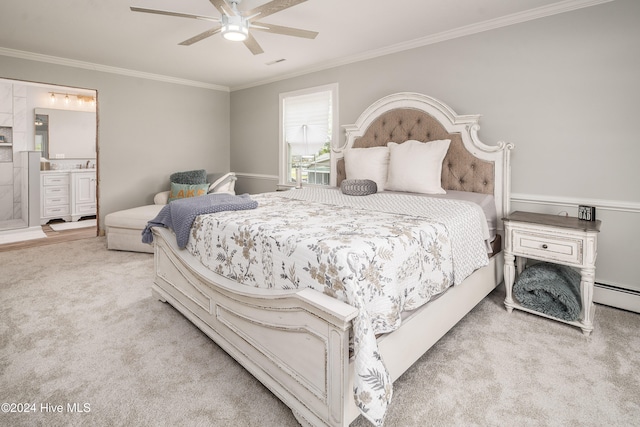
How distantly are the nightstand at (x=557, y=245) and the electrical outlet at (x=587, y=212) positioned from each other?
5 centimetres

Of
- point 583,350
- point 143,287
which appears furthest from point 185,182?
point 583,350

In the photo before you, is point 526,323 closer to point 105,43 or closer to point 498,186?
point 498,186

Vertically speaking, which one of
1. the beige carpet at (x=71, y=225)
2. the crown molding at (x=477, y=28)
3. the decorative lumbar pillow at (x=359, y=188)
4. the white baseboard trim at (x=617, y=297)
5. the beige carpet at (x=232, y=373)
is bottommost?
the beige carpet at (x=232, y=373)

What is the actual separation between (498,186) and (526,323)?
1.11 m

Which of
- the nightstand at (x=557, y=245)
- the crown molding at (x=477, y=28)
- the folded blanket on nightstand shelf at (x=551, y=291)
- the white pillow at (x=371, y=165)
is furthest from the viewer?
the white pillow at (x=371, y=165)

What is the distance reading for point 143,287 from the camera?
2975 mm

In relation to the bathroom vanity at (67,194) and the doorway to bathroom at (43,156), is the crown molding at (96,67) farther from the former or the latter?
the bathroom vanity at (67,194)

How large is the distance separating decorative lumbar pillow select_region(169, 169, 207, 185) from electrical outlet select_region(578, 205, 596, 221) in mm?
4459

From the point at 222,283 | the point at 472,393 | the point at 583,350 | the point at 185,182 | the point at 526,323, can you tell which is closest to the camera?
the point at 472,393

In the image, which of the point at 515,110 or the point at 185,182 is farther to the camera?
the point at 185,182

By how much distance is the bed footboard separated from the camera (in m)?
1.28

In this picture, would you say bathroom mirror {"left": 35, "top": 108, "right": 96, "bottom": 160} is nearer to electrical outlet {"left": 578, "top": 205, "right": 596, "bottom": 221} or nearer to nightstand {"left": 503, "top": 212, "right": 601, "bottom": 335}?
nightstand {"left": 503, "top": 212, "right": 601, "bottom": 335}

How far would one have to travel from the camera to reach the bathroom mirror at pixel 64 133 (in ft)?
19.0

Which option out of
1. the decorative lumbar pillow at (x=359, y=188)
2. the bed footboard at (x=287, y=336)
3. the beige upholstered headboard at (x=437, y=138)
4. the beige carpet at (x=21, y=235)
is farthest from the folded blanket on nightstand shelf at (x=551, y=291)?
the beige carpet at (x=21, y=235)
